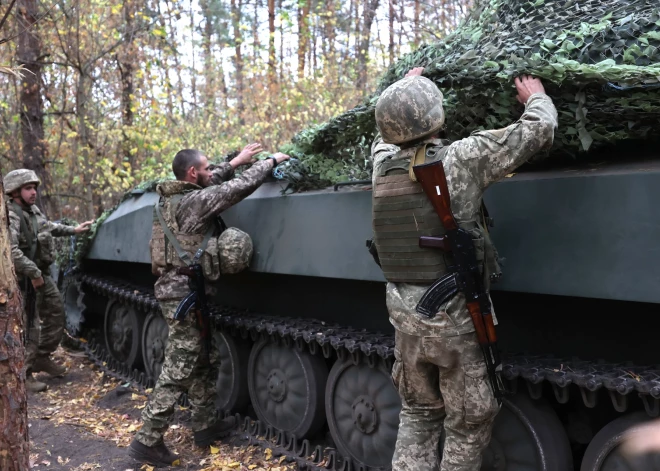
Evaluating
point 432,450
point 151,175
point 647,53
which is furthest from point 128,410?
point 151,175

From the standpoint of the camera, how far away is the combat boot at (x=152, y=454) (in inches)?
178

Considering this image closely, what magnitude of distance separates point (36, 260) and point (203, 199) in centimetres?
302

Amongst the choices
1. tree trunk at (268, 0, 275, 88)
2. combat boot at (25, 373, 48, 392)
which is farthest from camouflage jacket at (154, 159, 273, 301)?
tree trunk at (268, 0, 275, 88)

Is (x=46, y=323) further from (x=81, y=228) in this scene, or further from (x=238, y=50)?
(x=238, y=50)

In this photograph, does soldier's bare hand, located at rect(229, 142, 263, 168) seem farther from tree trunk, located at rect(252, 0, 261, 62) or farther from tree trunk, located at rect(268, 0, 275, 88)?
tree trunk, located at rect(252, 0, 261, 62)

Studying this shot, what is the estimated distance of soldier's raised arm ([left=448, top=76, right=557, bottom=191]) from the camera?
8.79 ft

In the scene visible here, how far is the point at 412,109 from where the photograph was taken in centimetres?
296

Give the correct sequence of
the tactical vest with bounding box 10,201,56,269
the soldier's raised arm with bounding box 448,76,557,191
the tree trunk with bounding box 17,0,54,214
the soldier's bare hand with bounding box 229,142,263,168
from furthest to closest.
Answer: the tree trunk with bounding box 17,0,54,214 → the tactical vest with bounding box 10,201,56,269 → the soldier's bare hand with bounding box 229,142,263,168 → the soldier's raised arm with bounding box 448,76,557,191

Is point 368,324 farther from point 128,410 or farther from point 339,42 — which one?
point 339,42

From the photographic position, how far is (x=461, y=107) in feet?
10.9

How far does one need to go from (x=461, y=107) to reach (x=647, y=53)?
2.73 ft

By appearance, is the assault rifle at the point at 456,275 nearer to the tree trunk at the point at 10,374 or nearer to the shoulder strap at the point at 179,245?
the tree trunk at the point at 10,374

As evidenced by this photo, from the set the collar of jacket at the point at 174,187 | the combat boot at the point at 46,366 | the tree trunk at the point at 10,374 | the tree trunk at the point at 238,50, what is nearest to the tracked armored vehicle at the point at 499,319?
the collar of jacket at the point at 174,187

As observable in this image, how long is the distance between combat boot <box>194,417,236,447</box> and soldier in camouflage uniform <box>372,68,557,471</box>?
2.12 metres
